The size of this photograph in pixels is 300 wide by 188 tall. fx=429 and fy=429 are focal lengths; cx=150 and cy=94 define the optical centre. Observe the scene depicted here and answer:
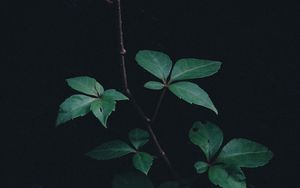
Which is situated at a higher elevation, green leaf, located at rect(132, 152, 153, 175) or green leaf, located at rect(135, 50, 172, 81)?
green leaf, located at rect(135, 50, 172, 81)

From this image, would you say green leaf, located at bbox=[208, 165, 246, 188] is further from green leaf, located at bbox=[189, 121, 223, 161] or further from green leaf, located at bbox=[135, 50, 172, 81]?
green leaf, located at bbox=[135, 50, 172, 81]

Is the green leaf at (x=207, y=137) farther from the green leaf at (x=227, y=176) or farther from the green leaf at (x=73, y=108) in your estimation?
the green leaf at (x=73, y=108)

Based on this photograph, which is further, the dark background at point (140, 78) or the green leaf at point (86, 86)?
the dark background at point (140, 78)

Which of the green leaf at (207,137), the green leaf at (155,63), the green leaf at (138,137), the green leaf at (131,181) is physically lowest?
the green leaf at (131,181)

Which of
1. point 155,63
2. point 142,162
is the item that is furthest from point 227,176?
point 155,63

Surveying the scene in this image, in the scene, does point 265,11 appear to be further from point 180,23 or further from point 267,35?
point 180,23

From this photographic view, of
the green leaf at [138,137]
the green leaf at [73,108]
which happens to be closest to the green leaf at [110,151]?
the green leaf at [138,137]

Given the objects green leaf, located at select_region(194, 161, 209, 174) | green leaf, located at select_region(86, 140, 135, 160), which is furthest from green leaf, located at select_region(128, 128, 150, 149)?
green leaf, located at select_region(194, 161, 209, 174)
